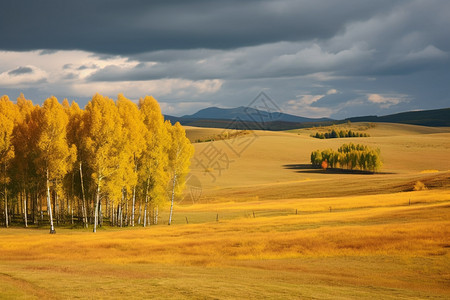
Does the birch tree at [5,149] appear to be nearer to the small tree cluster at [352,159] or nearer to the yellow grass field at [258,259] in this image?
the yellow grass field at [258,259]

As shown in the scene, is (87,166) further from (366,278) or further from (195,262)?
(366,278)

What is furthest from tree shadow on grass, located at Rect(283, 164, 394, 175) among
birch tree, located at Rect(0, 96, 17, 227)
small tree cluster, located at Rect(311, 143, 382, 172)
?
birch tree, located at Rect(0, 96, 17, 227)

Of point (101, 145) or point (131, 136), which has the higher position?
point (131, 136)

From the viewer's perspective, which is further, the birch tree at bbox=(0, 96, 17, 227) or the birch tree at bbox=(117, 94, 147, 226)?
the birch tree at bbox=(117, 94, 147, 226)

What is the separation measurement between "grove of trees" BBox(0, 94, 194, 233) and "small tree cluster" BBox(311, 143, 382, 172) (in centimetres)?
9857

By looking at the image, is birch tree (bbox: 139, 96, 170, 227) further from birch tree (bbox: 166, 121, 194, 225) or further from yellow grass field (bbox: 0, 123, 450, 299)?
yellow grass field (bbox: 0, 123, 450, 299)

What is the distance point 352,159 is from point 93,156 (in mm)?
121107

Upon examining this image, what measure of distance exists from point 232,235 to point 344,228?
35.1 feet

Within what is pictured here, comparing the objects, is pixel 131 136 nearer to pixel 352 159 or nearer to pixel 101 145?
pixel 101 145

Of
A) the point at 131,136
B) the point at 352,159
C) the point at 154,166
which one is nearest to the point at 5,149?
the point at 131,136

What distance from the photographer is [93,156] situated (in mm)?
57719

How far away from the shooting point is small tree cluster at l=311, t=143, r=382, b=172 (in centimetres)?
15388

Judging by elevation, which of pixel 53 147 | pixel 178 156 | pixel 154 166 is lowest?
pixel 154 166

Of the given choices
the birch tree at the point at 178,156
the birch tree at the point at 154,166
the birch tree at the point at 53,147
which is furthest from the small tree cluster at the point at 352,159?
the birch tree at the point at 53,147
